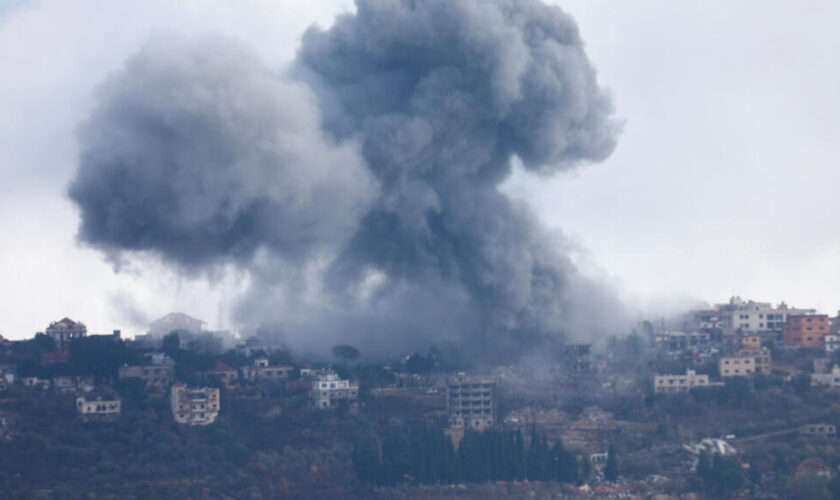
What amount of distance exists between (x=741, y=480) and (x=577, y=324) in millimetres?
15578

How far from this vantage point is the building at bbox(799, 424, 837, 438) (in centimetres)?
5028

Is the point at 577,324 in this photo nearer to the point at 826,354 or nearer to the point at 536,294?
the point at 536,294

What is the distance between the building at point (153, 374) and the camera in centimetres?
5566

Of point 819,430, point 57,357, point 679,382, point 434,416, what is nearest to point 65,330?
point 57,357

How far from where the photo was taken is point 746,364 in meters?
56.2

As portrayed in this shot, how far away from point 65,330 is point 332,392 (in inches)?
486

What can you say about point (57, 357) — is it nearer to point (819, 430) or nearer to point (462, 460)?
point (462, 460)

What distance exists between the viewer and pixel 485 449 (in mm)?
48750

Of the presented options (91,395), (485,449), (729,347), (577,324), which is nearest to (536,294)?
(577,324)

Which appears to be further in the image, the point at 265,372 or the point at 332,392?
the point at 265,372

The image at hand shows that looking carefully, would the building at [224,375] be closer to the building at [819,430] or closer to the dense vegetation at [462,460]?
the dense vegetation at [462,460]

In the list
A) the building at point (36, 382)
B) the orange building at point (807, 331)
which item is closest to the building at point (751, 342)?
the orange building at point (807, 331)

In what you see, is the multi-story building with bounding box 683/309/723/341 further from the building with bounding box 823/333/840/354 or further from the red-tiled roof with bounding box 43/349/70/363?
the red-tiled roof with bounding box 43/349/70/363

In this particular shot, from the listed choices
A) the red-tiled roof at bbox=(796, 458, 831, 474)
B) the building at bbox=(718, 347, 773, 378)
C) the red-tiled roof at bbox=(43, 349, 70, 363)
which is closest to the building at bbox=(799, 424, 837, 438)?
the red-tiled roof at bbox=(796, 458, 831, 474)
